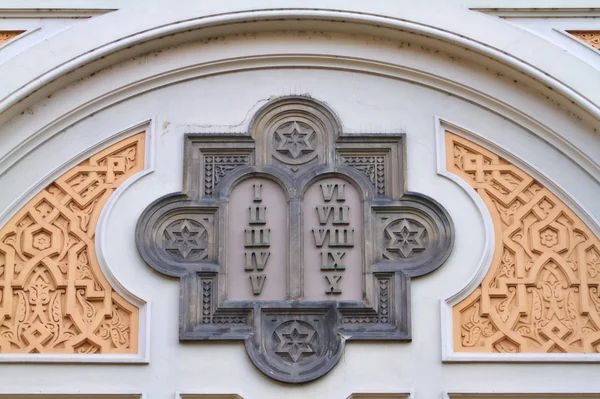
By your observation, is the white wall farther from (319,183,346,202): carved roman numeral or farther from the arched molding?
(319,183,346,202): carved roman numeral

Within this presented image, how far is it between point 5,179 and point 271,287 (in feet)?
5.96

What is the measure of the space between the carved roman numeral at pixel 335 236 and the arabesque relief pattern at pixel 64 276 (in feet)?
3.99

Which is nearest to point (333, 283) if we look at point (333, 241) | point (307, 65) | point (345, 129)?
point (333, 241)

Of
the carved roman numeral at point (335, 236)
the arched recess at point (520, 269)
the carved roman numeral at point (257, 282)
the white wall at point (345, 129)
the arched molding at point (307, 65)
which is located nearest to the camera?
the white wall at point (345, 129)

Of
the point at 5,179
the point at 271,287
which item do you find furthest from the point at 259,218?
the point at 5,179

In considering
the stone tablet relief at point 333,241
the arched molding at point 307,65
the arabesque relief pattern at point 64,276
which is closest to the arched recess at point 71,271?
the arabesque relief pattern at point 64,276

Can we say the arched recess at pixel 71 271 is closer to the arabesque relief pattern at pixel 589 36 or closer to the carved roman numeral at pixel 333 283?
the carved roman numeral at pixel 333 283

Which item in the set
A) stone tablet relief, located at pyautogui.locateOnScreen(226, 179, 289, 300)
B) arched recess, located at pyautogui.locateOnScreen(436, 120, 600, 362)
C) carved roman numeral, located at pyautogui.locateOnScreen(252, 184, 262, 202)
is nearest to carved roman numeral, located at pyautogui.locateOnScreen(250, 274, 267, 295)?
stone tablet relief, located at pyautogui.locateOnScreen(226, 179, 289, 300)

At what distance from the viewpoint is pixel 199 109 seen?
9117 millimetres

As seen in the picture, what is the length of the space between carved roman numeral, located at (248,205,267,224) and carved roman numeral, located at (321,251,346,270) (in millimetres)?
450

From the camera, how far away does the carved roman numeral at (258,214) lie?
29.0 ft

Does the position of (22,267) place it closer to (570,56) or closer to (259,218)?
(259,218)

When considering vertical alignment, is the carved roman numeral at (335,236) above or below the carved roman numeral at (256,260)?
above

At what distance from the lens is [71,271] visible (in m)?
8.73
